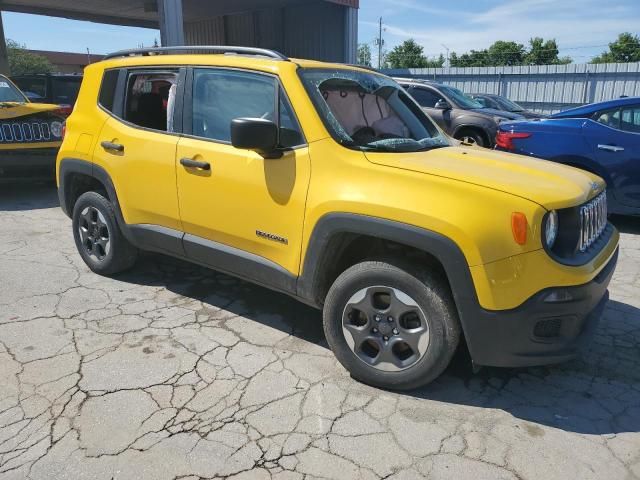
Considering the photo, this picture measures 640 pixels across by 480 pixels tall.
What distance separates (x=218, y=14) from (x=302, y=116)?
22.6 metres

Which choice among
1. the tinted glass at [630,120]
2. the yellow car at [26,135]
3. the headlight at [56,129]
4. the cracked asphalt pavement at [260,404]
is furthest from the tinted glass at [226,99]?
the tinted glass at [630,120]

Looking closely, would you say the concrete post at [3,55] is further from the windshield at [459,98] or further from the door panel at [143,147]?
the door panel at [143,147]

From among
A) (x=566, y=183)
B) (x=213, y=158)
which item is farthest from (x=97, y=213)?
(x=566, y=183)

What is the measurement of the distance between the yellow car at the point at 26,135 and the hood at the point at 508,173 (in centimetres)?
580

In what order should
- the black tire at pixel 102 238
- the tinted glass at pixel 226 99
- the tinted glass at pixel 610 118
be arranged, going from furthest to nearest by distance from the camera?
the tinted glass at pixel 610 118 → the black tire at pixel 102 238 → the tinted glass at pixel 226 99

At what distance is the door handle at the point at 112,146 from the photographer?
12.6 feet

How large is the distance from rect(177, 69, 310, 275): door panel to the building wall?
1511cm

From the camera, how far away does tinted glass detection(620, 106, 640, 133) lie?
5.93 metres

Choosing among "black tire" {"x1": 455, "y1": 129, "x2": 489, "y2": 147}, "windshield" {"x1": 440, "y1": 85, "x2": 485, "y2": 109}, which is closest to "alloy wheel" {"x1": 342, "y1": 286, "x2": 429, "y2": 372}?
"black tire" {"x1": 455, "y1": 129, "x2": 489, "y2": 147}

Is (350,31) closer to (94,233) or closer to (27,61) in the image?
(94,233)

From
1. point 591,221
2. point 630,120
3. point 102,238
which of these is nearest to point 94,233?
point 102,238

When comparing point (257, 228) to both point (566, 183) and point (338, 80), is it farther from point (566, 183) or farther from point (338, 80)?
point (566, 183)

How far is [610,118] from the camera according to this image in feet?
19.9

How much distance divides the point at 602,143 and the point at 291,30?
57.3 feet
